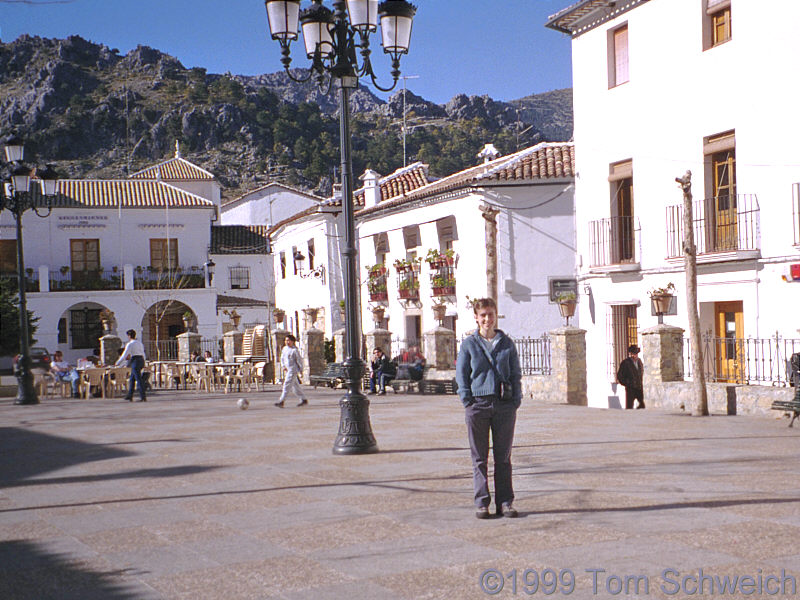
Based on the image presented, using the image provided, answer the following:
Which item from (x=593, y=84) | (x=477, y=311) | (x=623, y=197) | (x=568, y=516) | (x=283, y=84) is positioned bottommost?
(x=568, y=516)

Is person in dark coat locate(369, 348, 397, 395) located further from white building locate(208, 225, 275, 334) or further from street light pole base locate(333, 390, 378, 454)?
white building locate(208, 225, 275, 334)

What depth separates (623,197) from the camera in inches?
910

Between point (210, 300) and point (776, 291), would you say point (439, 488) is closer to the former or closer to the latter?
point (776, 291)

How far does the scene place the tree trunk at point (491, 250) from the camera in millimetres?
30344

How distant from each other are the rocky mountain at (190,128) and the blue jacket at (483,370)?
78.5 m

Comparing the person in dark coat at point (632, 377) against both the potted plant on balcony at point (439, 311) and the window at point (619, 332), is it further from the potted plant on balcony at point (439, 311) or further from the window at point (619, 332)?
the potted plant on balcony at point (439, 311)

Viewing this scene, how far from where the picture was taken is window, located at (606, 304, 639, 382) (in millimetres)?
23203

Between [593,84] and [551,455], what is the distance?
14792 millimetres

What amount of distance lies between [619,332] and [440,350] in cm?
465

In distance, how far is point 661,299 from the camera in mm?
20453

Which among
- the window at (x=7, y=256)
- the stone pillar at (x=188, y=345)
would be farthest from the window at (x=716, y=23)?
the window at (x=7, y=256)

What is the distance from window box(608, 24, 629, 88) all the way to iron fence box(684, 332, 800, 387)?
22.6 ft

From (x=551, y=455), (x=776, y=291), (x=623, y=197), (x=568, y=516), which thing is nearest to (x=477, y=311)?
(x=568, y=516)

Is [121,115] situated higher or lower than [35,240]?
higher
